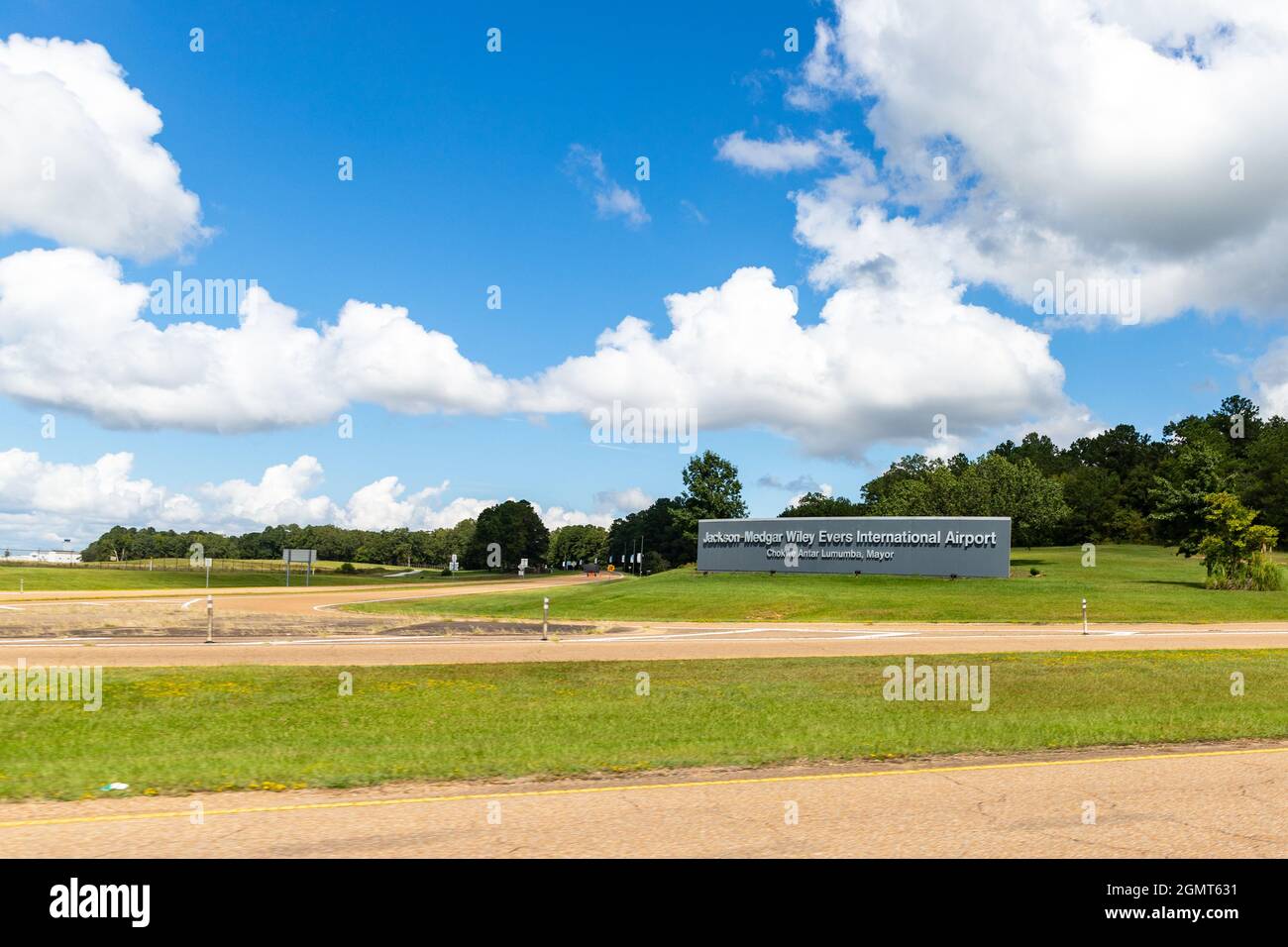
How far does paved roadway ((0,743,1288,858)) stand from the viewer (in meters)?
6.89

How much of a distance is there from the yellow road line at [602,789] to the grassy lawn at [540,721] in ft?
2.78

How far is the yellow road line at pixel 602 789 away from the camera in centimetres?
791

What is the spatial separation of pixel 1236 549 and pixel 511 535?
141374 millimetres

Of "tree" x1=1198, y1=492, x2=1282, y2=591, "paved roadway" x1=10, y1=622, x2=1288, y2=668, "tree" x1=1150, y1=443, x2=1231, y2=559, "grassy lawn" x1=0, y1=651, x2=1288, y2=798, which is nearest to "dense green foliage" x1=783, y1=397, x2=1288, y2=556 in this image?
Answer: "tree" x1=1150, y1=443, x2=1231, y2=559

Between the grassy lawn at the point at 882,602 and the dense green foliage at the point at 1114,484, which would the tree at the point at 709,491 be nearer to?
the dense green foliage at the point at 1114,484

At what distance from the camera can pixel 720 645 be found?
2755 centimetres

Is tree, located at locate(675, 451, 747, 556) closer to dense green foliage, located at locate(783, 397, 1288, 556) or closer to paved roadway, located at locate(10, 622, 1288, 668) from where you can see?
dense green foliage, located at locate(783, 397, 1288, 556)

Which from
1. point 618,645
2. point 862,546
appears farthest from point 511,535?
point 618,645

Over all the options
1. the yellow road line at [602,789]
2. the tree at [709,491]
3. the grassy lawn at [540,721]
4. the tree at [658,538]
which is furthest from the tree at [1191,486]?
the yellow road line at [602,789]

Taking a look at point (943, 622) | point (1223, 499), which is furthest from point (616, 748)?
point (1223, 499)

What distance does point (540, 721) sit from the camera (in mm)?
13664

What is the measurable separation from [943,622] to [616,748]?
3145cm

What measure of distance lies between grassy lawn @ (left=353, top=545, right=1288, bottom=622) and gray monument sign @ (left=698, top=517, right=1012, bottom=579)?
1.42 metres
